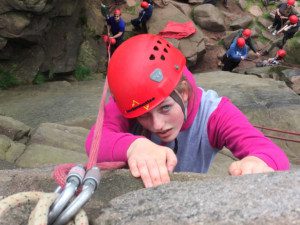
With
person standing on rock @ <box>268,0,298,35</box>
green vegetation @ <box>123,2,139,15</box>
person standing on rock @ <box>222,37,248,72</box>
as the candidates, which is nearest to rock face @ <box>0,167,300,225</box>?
person standing on rock @ <box>222,37,248,72</box>

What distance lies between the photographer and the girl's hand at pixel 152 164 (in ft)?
5.54

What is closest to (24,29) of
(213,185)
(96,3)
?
(96,3)

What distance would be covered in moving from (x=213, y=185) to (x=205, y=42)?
558 inches

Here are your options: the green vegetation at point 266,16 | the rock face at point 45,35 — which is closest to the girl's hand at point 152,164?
the rock face at point 45,35

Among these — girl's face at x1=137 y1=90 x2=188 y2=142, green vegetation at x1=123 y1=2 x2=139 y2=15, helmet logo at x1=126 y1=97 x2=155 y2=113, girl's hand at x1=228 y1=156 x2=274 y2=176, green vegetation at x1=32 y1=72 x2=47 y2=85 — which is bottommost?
green vegetation at x1=123 y1=2 x2=139 y2=15

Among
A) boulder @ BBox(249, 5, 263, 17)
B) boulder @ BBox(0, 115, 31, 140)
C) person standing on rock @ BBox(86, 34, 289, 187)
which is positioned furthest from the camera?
boulder @ BBox(249, 5, 263, 17)

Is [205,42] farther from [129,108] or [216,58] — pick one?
[129,108]

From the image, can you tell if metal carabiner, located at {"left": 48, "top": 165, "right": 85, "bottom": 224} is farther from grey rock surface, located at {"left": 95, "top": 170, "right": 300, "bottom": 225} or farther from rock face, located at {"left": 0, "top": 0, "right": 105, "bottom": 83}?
rock face, located at {"left": 0, "top": 0, "right": 105, "bottom": 83}

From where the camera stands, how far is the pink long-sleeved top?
83.2 inches

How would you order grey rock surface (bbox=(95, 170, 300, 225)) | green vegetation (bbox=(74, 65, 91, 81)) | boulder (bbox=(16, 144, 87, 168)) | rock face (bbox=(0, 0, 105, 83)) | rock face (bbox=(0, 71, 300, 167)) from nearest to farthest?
grey rock surface (bbox=(95, 170, 300, 225)), boulder (bbox=(16, 144, 87, 168)), rock face (bbox=(0, 71, 300, 167)), rock face (bbox=(0, 0, 105, 83)), green vegetation (bbox=(74, 65, 91, 81))

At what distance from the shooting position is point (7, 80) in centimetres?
Result: 1026

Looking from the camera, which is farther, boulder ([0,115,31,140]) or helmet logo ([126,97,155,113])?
boulder ([0,115,31,140])

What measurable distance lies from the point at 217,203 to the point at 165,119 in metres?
1.01

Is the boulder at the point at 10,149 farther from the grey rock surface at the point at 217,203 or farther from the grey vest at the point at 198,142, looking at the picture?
the grey rock surface at the point at 217,203
